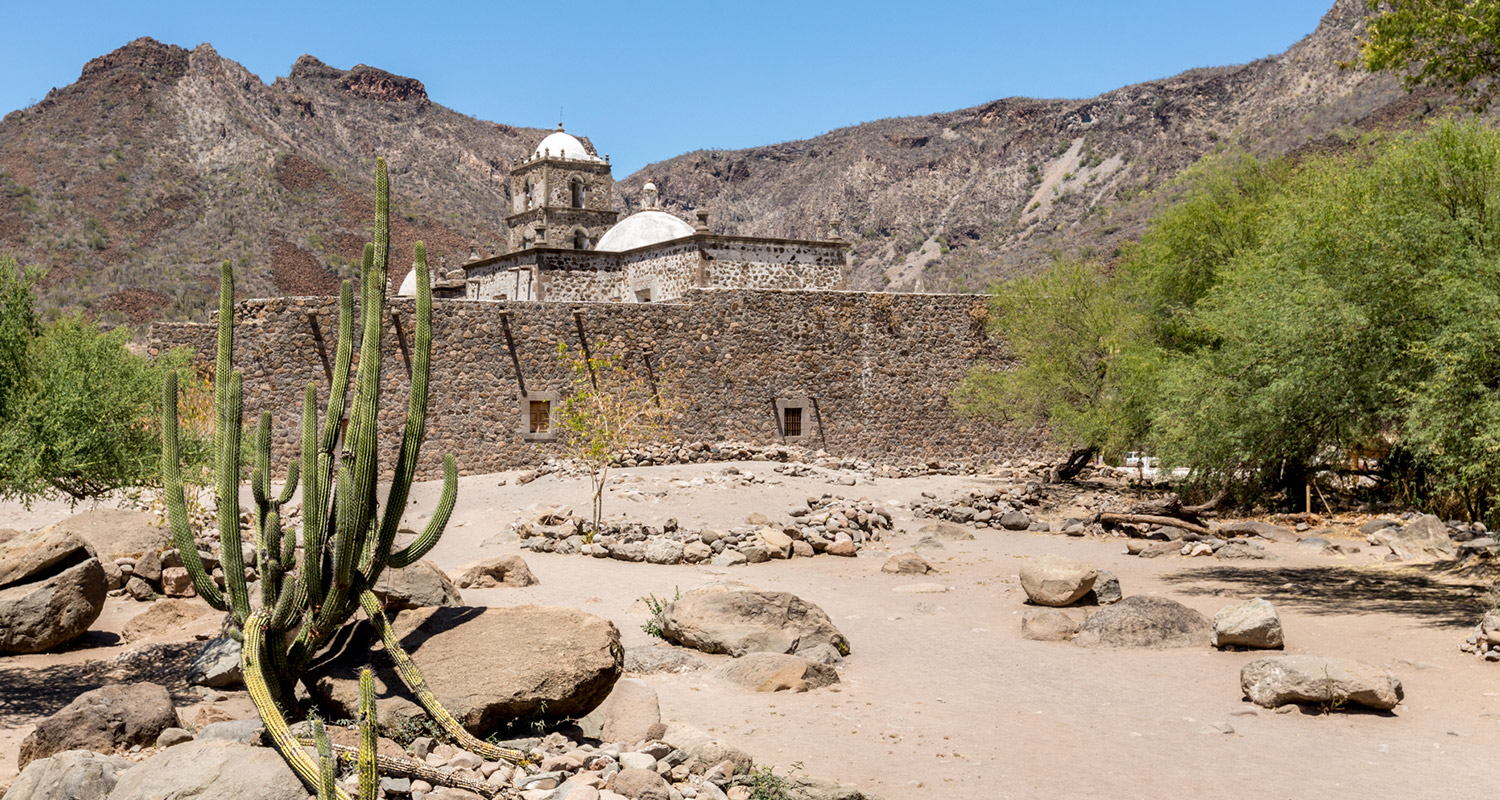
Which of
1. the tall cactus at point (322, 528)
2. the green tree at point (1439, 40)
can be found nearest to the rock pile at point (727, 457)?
the green tree at point (1439, 40)

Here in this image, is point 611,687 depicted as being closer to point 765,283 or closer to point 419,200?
point 765,283

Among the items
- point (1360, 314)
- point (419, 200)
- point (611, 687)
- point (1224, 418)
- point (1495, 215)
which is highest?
point (419, 200)

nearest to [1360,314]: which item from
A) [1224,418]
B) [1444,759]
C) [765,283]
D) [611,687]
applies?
[1224,418]

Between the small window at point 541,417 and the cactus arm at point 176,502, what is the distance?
14782 mm

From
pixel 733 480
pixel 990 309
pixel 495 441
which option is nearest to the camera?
pixel 733 480

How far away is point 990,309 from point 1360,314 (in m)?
14.6

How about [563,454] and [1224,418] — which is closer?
[1224,418]

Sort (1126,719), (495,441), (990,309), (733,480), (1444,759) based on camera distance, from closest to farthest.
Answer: (1444,759) → (1126,719) → (733,480) → (495,441) → (990,309)

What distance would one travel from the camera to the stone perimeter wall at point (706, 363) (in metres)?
20.5

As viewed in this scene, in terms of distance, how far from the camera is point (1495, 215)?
11359 millimetres

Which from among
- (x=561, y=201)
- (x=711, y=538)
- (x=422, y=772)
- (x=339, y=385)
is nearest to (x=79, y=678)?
(x=339, y=385)

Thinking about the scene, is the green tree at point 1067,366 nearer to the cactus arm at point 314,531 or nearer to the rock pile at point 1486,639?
the rock pile at point 1486,639

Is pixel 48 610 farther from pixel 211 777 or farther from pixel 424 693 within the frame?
pixel 211 777

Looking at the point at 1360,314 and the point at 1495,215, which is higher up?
the point at 1495,215
